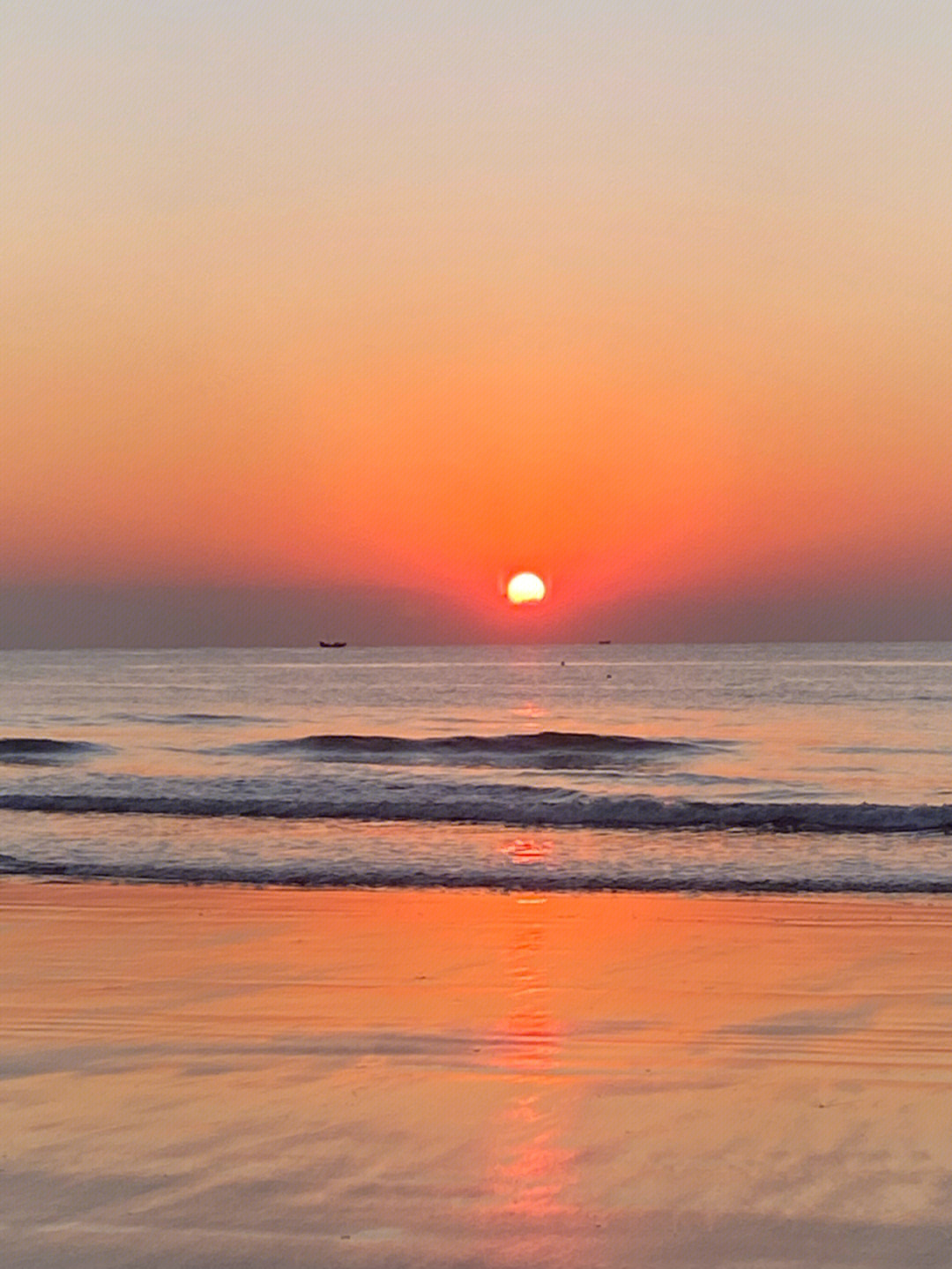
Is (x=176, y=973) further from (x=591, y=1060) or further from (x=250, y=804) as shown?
(x=250, y=804)

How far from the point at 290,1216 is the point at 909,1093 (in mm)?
3191

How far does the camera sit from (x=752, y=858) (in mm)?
16688

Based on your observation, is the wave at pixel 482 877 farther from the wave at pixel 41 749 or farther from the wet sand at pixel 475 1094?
the wave at pixel 41 749

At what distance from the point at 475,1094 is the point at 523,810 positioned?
49.7 feet

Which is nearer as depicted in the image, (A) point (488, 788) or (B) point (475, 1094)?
(B) point (475, 1094)

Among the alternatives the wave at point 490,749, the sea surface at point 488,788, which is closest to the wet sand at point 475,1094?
the sea surface at point 488,788

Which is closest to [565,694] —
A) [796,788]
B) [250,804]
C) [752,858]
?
[796,788]

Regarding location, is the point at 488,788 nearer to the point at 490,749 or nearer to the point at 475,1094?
the point at 490,749

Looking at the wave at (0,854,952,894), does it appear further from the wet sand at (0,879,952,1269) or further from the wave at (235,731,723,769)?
the wave at (235,731,723,769)

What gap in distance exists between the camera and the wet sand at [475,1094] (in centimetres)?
486

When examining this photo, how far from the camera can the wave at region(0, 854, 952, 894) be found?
46.5 ft

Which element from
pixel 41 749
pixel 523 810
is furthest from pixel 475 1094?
pixel 41 749

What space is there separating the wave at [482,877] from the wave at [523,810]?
4.53m

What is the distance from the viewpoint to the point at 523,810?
857 inches
